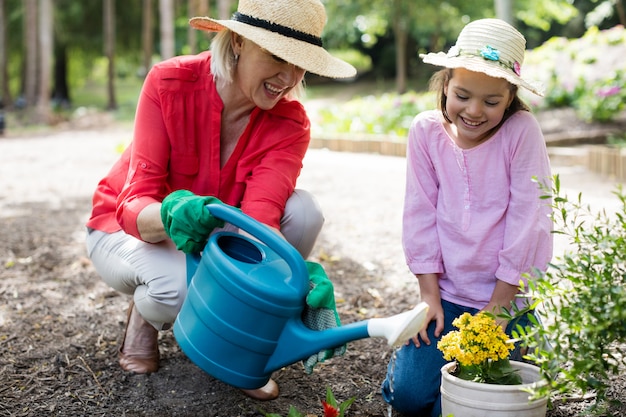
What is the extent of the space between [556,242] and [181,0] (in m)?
17.6

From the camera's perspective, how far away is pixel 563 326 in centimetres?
141

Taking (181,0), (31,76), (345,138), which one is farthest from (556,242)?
(181,0)

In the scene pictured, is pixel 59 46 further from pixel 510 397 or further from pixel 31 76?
pixel 510 397

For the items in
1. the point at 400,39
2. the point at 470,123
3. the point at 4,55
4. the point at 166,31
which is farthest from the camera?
the point at 4,55

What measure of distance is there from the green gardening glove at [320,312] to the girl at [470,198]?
1.43 ft

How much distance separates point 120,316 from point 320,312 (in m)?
1.41

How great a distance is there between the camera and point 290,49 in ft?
6.87

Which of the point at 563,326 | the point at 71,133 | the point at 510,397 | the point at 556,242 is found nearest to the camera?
the point at 563,326

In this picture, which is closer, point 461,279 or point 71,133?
point 461,279

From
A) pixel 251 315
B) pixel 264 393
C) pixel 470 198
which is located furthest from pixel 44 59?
pixel 251 315

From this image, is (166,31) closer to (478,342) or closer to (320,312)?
(320,312)

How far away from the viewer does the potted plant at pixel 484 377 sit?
5.43 ft

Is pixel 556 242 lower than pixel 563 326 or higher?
lower

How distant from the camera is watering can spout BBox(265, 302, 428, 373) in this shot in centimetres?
150
